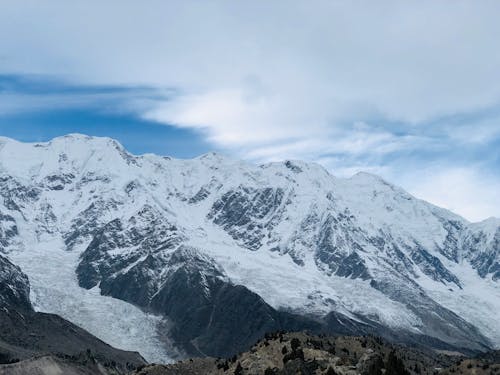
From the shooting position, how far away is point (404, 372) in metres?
137

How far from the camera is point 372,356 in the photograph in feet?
476

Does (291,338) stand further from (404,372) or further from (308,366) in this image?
(404,372)

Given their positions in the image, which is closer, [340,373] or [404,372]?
[404,372]

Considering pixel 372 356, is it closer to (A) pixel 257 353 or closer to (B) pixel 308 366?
(B) pixel 308 366

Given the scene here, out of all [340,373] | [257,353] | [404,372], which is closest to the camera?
[404,372]

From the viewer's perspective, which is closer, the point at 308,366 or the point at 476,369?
the point at 308,366

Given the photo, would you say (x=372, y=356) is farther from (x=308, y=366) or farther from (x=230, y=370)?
(x=230, y=370)

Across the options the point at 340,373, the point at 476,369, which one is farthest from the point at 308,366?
the point at 476,369

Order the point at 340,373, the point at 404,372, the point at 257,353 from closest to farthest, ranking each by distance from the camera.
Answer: the point at 404,372, the point at 340,373, the point at 257,353

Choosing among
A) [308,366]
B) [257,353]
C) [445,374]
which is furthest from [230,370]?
[445,374]

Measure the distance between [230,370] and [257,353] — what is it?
7.76 m

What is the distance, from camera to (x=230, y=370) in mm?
188000

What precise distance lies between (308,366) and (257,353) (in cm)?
3040

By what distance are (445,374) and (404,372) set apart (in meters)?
58.2
